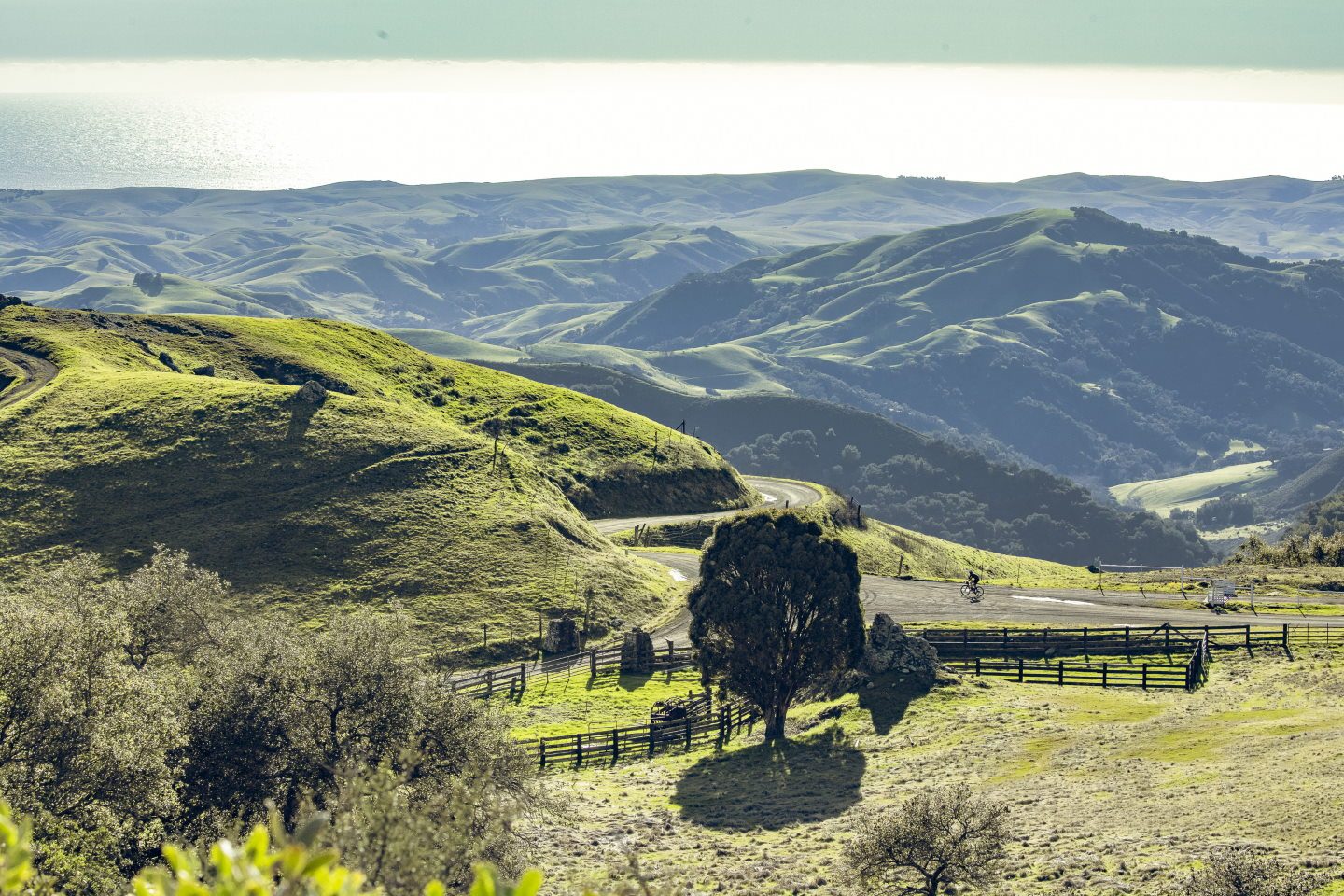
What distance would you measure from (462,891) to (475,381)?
142 meters

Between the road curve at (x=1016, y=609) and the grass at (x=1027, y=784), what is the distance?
42.9 feet

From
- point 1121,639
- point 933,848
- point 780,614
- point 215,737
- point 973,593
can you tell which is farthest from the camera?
point 973,593

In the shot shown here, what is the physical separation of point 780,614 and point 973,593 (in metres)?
37.2

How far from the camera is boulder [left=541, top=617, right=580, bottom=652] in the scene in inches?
3548

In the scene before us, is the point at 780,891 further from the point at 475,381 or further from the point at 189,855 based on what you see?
the point at 475,381

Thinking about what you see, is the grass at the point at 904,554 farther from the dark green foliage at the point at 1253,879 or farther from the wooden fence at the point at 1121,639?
the dark green foliage at the point at 1253,879

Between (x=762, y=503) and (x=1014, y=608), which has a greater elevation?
(x=762, y=503)

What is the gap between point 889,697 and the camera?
227 feet

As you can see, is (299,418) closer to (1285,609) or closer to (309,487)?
(309,487)

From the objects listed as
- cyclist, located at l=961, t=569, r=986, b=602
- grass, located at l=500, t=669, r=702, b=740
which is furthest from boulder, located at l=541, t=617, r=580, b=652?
cyclist, located at l=961, t=569, r=986, b=602

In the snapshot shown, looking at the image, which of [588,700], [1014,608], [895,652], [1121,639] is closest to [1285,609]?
[1121,639]

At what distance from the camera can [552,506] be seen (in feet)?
393

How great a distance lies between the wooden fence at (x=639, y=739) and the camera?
64.9 m

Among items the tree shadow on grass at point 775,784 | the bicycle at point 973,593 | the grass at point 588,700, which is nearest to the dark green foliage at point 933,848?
the tree shadow on grass at point 775,784
